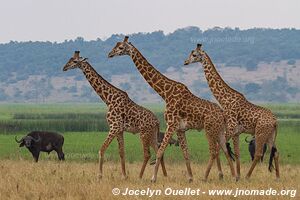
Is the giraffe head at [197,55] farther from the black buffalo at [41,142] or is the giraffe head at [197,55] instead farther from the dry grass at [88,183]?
the black buffalo at [41,142]

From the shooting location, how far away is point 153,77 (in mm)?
14609

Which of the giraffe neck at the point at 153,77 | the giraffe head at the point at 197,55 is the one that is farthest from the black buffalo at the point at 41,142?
the giraffe head at the point at 197,55

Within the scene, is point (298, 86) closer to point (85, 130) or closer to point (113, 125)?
point (85, 130)

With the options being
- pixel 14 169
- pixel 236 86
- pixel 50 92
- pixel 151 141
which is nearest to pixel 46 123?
pixel 14 169

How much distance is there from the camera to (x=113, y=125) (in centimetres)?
1434

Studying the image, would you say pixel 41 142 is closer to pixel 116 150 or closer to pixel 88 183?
pixel 116 150

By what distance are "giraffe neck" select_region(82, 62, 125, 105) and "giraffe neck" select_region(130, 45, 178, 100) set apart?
2.15ft

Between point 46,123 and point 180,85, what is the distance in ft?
96.8

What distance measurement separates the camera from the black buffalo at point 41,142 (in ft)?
70.5

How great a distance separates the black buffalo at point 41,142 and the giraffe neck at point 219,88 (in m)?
8.32

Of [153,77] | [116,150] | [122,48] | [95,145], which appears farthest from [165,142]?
[95,145]

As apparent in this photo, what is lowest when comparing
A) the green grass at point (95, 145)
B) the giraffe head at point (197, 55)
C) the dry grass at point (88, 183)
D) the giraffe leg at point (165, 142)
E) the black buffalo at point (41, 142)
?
the green grass at point (95, 145)

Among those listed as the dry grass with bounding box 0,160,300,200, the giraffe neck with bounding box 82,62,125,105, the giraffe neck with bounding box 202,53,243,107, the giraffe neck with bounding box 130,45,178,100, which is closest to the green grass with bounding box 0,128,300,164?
the dry grass with bounding box 0,160,300,200

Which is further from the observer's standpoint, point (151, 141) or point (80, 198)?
point (151, 141)
